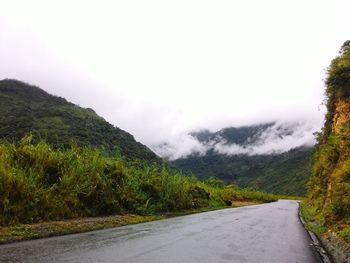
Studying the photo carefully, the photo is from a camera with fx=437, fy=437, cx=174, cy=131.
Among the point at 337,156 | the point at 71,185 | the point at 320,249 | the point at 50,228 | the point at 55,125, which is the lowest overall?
the point at 320,249

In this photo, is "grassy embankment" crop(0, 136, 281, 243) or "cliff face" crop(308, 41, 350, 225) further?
"cliff face" crop(308, 41, 350, 225)

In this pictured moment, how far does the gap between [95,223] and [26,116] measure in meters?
69.1

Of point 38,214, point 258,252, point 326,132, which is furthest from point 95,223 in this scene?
point 326,132

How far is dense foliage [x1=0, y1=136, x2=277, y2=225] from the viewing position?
14.7 meters

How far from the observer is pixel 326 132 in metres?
35.3

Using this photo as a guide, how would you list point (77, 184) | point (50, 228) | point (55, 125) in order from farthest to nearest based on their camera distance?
point (55, 125) < point (77, 184) < point (50, 228)

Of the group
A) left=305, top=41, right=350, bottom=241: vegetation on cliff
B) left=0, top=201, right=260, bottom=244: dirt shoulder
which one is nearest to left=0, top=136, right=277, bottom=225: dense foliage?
left=0, top=201, right=260, bottom=244: dirt shoulder

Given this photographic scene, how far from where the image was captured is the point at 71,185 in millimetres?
18234

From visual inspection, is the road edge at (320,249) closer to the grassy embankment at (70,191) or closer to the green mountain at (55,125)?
the grassy embankment at (70,191)

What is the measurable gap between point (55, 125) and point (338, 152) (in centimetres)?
6236

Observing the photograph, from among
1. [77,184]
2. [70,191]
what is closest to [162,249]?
[70,191]

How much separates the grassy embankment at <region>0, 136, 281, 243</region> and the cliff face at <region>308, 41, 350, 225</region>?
8488 mm

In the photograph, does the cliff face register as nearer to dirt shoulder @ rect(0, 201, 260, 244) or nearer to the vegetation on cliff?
the vegetation on cliff

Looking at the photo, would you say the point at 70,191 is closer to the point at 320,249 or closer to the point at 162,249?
the point at 162,249
